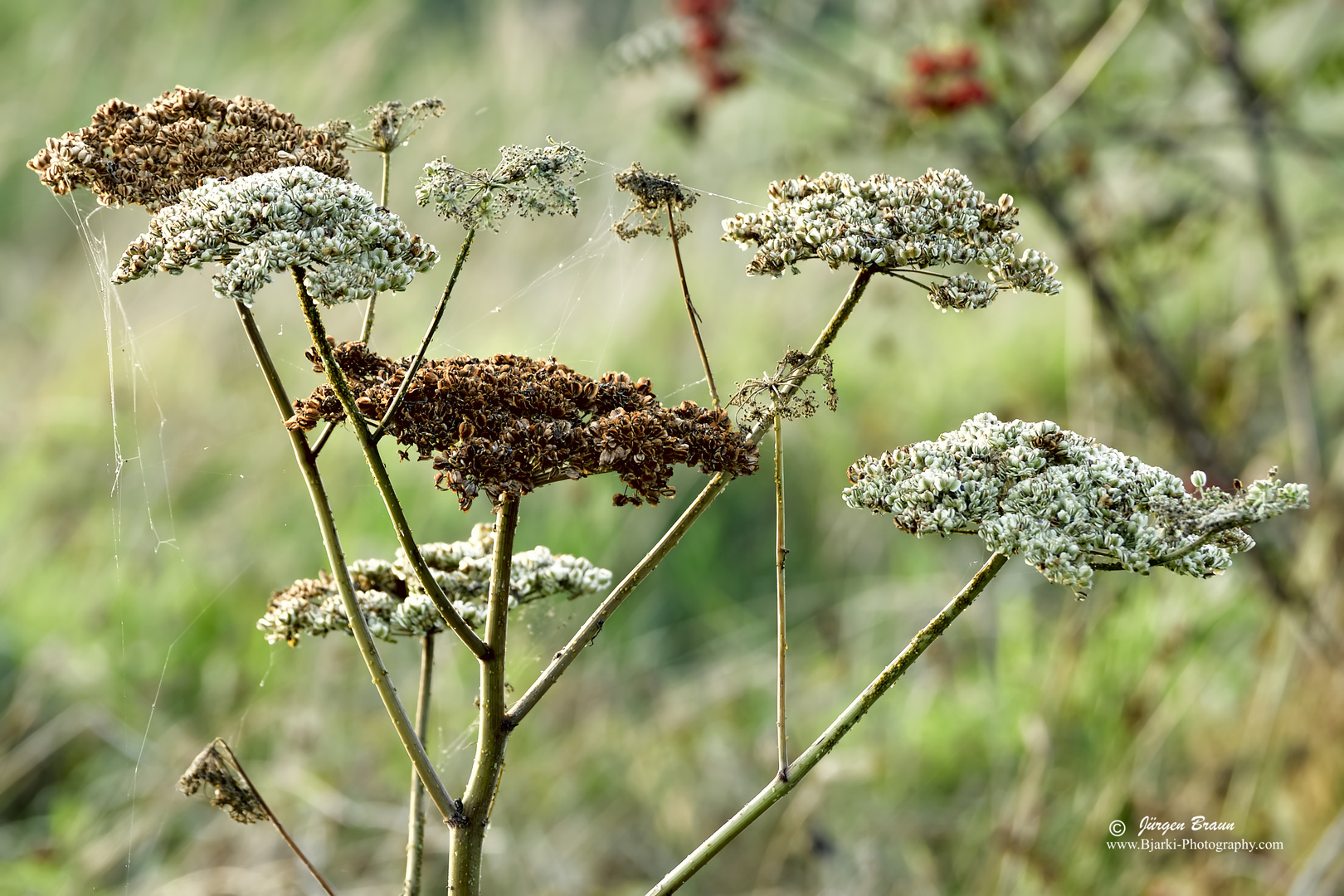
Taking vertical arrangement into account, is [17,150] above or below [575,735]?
above

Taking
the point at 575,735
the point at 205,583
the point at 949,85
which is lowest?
the point at 575,735

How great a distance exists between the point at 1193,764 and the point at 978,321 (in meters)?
4.35

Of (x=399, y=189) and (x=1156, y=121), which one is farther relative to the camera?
(x=399, y=189)

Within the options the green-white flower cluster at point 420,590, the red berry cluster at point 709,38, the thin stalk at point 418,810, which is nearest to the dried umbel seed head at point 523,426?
the green-white flower cluster at point 420,590

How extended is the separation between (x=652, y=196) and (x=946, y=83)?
2896mm

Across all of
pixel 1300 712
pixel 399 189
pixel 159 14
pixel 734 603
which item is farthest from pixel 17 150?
pixel 1300 712

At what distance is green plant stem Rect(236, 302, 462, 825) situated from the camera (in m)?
1.38

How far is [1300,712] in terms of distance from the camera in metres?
4.36

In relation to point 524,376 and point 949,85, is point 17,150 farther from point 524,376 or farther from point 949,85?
point 524,376

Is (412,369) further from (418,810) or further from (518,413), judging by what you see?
(418,810)

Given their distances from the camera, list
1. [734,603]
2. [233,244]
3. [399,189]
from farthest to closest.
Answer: [399,189], [734,603], [233,244]

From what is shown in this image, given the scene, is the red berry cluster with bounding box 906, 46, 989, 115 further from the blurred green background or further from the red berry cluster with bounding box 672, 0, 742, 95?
the red berry cluster with bounding box 672, 0, 742, 95

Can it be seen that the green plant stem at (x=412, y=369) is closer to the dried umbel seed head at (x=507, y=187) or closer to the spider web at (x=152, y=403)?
the dried umbel seed head at (x=507, y=187)

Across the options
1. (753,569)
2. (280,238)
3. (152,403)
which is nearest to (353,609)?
(280,238)
